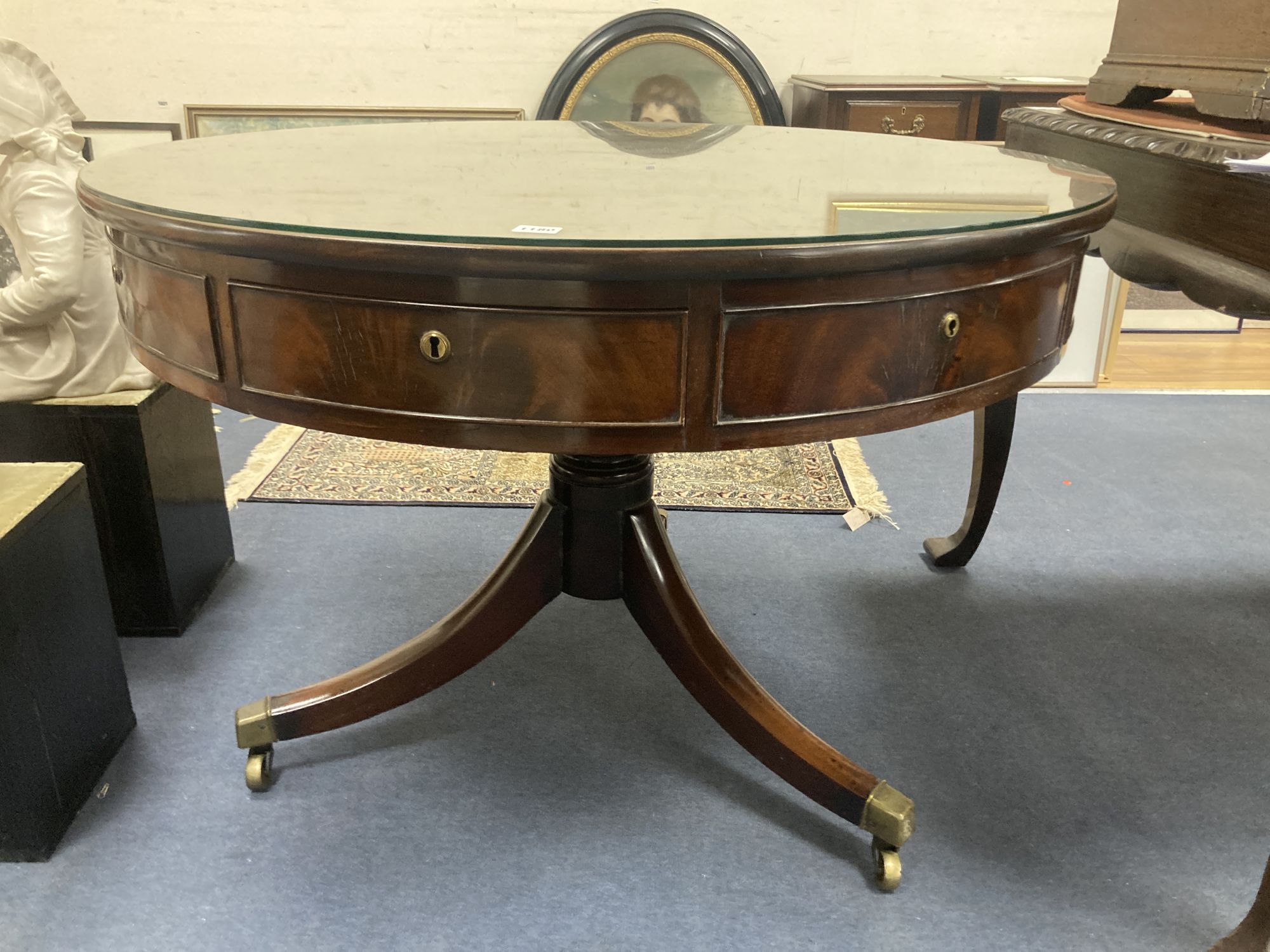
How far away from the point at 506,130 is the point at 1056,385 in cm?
213

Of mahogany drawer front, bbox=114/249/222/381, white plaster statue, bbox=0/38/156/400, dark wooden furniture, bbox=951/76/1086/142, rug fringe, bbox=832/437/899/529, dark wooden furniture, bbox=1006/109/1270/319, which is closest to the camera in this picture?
mahogany drawer front, bbox=114/249/222/381

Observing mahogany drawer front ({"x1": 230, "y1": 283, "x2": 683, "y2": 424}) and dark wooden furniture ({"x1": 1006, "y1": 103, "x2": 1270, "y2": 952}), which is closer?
mahogany drawer front ({"x1": 230, "y1": 283, "x2": 683, "y2": 424})

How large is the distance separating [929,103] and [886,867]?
2163 millimetres

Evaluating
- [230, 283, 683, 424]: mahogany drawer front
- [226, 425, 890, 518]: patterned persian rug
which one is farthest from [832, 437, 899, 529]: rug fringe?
[230, 283, 683, 424]: mahogany drawer front

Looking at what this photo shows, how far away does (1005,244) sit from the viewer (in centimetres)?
83

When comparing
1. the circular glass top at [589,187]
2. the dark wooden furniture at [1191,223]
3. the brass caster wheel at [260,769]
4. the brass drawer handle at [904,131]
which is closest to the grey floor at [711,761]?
the brass caster wheel at [260,769]

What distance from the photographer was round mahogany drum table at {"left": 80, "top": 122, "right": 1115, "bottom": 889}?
0.77m

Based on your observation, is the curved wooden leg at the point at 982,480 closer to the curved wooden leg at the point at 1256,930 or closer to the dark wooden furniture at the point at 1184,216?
the dark wooden furniture at the point at 1184,216

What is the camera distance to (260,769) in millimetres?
1355

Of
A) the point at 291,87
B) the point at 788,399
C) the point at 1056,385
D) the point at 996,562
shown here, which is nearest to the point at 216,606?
the point at 788,399

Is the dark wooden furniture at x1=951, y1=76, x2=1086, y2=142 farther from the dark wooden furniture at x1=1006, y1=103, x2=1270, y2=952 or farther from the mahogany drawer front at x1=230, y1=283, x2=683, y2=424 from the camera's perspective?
the mahogany drawer front at x1=230, y1=283, x2=683, y2=424

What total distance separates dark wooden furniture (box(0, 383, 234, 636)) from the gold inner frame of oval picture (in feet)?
5.50

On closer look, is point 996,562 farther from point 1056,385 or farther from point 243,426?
point 243,426

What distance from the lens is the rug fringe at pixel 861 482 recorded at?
86.9 inches
